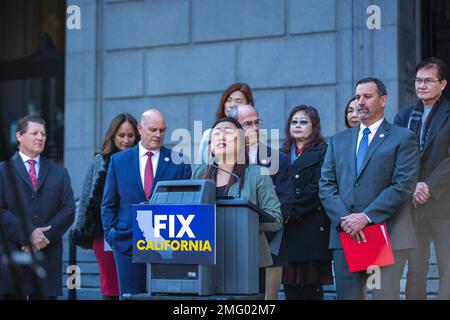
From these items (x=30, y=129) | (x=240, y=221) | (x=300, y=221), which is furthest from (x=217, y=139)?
(x=30, y=129)

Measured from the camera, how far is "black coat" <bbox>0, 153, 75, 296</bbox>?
9.25 meters

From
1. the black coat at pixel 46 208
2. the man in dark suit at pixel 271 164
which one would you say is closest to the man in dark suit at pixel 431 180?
the man in dark suit at pixel 271 164

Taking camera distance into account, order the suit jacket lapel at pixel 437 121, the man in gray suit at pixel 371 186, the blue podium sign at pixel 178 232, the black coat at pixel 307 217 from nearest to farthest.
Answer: the blue podium sign at pixel 178 232 → the man in gray suit at pixel 371 186 → the suit jacket lapel at pixel 437 121 → the black coat at pixel 307 217

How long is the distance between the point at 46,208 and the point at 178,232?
3.13 m

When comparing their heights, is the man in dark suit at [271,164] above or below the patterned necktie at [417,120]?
below

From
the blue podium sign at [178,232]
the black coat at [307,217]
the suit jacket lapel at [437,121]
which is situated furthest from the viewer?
the black coat at [307,217]

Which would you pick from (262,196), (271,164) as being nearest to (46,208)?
(271,164)

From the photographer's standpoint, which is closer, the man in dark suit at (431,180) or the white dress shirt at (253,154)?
the man in dark suit at (431,180)

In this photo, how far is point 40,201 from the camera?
9.48 m

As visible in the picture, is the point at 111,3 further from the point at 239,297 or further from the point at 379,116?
the point at 239,297

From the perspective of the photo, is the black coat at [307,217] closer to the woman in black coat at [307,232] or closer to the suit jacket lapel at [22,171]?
the woman in black coat at [307,232]

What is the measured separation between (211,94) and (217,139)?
5164 mm

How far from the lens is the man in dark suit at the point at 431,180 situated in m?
8.32

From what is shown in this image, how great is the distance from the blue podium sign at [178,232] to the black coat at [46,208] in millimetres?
2697
